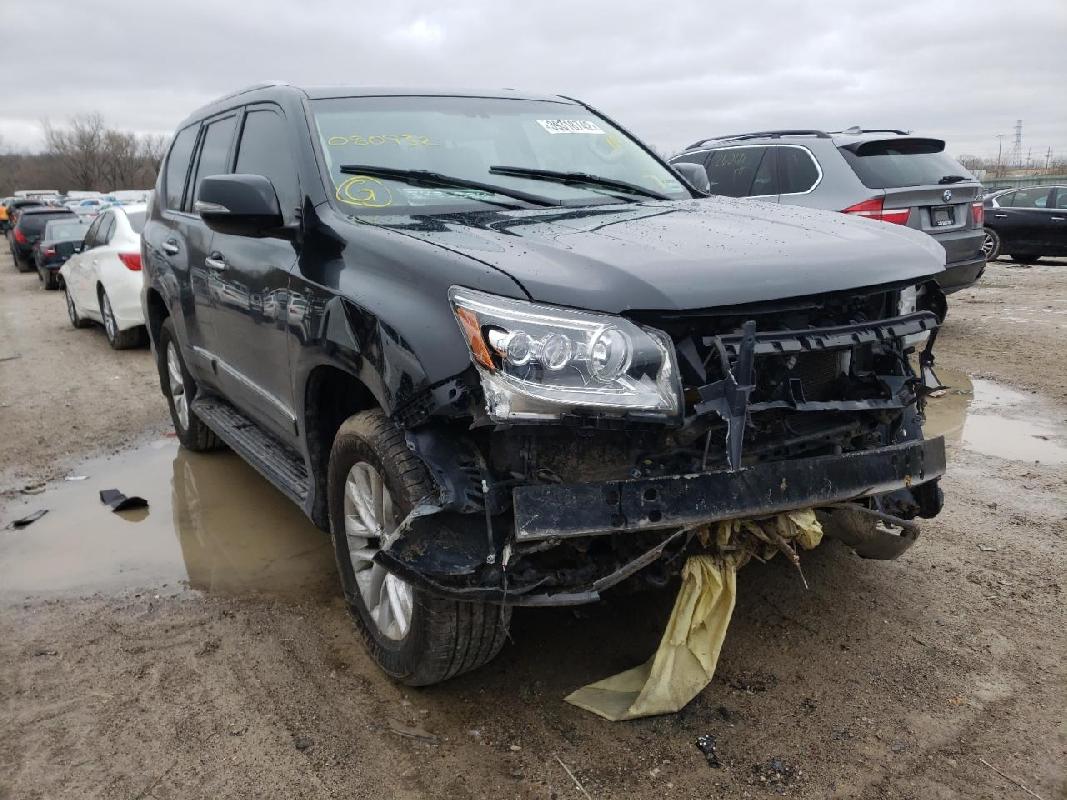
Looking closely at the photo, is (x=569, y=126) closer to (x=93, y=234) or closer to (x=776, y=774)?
(x=776, y=774)

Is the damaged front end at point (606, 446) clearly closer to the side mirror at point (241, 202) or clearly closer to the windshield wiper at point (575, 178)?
the side mirror at point (241, 202)

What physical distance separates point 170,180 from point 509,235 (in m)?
3.26

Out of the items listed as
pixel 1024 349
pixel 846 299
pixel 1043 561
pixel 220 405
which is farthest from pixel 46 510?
pixel 1024 349

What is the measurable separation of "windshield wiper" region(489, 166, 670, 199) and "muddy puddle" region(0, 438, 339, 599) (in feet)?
6.22

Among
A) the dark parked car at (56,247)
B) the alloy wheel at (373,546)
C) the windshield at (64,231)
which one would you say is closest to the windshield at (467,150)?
the alloy wheel at (373,546)

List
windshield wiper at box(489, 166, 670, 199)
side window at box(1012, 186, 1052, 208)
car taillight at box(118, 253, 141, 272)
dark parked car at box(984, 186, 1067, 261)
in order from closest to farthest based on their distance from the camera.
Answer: windshield wiper at box(489, 166, 670, 199) → car taillight at box(118, 253, 141, 272) → dark parked car at box(984, 186, 1067, 261) → side window at box(1012, 186, 1052, 208)

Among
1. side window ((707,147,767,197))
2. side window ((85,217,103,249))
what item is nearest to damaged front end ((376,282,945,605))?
side window ((707,147,767,197))

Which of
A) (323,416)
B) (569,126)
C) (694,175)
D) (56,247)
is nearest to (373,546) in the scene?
(323,416)

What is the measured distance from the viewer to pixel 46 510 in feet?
16.3

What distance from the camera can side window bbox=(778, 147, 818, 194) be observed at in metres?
8.09

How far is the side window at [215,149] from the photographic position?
14.2 ft

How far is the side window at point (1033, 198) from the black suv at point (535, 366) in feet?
48.4

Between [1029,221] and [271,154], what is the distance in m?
15.7

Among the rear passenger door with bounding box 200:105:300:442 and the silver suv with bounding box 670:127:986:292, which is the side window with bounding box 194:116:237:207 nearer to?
the rear passenger door with bounding box 200:105:300:442
